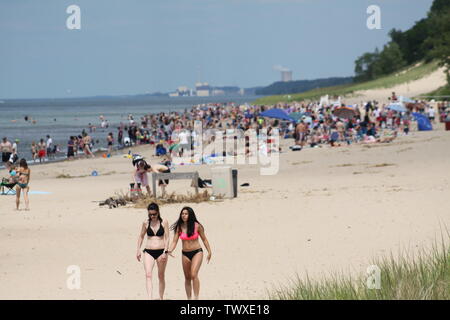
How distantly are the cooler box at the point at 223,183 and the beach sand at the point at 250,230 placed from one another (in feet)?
1.08

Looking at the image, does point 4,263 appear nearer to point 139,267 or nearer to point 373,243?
point 139,267

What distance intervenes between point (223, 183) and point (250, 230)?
12.2ft

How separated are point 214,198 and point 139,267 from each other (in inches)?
244

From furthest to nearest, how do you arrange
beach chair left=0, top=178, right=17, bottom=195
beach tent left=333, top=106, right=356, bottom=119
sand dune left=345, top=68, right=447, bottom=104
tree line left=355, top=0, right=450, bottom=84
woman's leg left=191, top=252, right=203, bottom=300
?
tree line left=355, top=0, right=450, bottom=84
sand dune left=345, top=68, right=447, bottom=104
beach tent left=333, top=106, right=356, bottom=119
beach chair left=0, top=178, right=17, bottom=195
woman's leg left=191, top=252, right=203, bottom=300

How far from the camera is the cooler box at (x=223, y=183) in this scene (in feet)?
57.6

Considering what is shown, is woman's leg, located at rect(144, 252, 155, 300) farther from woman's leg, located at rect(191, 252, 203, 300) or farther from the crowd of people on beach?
the crowd of people on beach

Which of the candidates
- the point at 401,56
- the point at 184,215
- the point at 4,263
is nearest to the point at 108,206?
the point at 4,263

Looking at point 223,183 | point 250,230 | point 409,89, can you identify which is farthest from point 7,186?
point 409,89

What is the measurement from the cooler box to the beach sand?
1.08 ft

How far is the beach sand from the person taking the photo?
10523 millimetres

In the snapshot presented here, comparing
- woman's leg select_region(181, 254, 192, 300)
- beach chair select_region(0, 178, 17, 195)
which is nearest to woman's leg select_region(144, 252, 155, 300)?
woman's leg select_region(181, 254, 192, 300)

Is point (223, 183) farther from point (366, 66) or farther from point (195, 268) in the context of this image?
point (366, 66)

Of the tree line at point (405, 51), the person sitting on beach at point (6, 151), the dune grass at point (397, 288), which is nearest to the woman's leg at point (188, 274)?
the dune grass at point (397, 288)

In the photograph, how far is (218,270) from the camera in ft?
36.2
